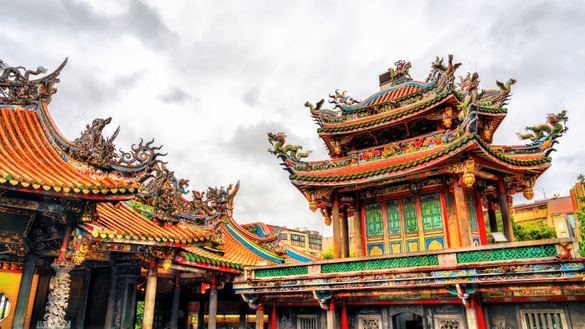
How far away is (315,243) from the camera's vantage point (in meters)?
62.8

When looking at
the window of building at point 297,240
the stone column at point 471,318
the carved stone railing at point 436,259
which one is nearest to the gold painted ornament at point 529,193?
the carved stone railing at point 436,259

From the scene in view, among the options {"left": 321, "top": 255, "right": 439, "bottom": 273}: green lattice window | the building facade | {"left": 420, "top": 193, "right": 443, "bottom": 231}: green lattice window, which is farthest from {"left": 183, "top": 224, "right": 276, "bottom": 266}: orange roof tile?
the building facade

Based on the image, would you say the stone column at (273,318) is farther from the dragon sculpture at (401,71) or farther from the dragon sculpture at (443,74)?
the dragon sculpture at (401,71)

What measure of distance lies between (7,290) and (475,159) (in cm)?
1419

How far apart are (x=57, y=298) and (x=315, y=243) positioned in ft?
184

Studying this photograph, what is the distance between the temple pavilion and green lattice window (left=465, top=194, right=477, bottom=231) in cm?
4

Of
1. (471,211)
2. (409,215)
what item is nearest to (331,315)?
(409,215)

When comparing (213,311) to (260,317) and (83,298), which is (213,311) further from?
(83,298)

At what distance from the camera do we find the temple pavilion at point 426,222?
9.68 metres

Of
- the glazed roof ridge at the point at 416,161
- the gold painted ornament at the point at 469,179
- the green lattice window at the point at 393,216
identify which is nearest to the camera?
the glazed roof ridge at the point at 416,161

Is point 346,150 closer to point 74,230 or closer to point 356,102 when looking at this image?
point 356,102

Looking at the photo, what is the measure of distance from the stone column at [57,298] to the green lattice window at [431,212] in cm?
1140

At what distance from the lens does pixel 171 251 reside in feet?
37.0

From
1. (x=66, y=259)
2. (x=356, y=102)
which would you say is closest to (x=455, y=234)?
(x=356, y=102)
